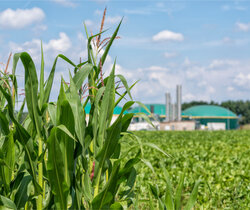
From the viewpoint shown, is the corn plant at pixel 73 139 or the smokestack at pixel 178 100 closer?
the corn plant at pixel 73 139

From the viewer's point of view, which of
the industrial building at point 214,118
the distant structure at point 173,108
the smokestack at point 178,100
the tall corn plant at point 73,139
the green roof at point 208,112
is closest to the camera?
the tall corn plant at point 73,139

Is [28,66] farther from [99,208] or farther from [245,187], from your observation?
[245,187]

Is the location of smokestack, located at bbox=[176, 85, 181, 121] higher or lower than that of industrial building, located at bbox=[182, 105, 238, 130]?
higher

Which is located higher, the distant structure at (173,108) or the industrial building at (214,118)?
the distant structure at (173,108)

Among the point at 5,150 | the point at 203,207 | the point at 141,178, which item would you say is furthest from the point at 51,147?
the point at 141,178

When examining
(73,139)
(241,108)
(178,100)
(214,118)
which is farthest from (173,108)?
(73,139)

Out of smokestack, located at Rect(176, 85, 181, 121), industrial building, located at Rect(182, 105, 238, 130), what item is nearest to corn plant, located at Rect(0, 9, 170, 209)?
smokestack, located at Rect(176, 85, 181, 121)

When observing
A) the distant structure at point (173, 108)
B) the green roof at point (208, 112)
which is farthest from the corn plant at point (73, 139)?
the green roof at point (208, 112)

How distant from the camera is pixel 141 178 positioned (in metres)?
5.55

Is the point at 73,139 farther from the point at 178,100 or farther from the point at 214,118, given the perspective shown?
the point at 214,118

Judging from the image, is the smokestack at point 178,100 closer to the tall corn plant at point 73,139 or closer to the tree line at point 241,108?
the tree line at point 241,108

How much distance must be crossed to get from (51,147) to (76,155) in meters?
0.18

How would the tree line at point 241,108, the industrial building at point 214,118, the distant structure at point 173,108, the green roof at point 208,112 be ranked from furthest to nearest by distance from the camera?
1. the tree line at point 241,108
2. the green roof at point 208,112
3. the industrial building at point 214,118
4. the distant structure at point 173,108

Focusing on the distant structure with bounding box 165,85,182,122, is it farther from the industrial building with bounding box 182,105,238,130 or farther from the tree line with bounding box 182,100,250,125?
the tree line with bounding box 182,100,250,125
